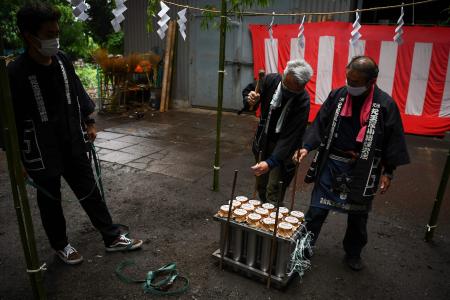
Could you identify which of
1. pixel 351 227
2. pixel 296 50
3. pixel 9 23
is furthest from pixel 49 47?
pixel 9 23

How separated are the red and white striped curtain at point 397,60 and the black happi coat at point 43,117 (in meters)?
6.62

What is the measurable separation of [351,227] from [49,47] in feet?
9.75

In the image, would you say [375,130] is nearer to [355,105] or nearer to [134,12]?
[355,105]

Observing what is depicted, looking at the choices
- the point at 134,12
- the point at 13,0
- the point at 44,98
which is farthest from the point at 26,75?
the point at 134,12

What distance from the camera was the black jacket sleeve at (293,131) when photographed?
11.3ft

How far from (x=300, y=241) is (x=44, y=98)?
238 cm

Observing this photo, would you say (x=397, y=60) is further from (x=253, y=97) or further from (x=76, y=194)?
(x=76, y=194)

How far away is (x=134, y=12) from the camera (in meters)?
11.1

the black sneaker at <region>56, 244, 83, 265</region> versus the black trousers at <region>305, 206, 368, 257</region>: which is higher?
the black trousers at <region>305, 206, 368, 257</region>

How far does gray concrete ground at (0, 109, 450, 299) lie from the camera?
3.12m

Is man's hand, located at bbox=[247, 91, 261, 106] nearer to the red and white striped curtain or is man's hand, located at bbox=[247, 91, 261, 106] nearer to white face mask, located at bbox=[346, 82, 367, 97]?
white face mask, located at bbox=[346, 82, 367, 97]

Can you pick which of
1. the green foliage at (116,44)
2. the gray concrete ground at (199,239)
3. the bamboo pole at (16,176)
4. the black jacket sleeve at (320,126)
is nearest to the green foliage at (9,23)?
the green foliage at (116,44)

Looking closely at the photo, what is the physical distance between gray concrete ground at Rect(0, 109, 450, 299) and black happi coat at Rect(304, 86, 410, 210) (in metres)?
0.80

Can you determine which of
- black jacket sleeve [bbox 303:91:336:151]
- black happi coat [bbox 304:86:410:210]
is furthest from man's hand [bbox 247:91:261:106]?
black happi coat [bbox 304:86:410:210]
